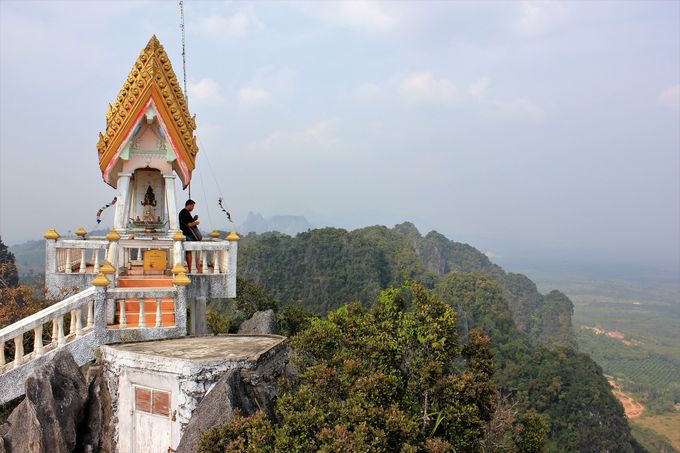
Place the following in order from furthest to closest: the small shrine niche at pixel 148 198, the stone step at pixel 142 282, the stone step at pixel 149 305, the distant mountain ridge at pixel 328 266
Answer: the distant mountain ridge at pixel 328 266 → the small shrine niche at pixel 148 198 → the stone step at pixel 142 282 → the stone step at pixel 149 305

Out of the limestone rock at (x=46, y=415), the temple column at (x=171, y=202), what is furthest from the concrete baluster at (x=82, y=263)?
the limestone rock at (x=46, y=415)


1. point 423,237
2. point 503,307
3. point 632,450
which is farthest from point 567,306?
point 632,450

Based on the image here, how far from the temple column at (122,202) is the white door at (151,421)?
5.64 meters

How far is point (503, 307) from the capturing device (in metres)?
66.1

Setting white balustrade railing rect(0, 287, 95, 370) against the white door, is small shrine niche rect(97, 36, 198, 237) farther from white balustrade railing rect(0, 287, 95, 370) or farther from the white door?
the white door

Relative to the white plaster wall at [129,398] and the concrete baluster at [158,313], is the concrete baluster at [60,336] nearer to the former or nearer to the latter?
the white plaster wall at [129,398]

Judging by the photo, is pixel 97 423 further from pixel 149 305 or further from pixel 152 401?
pixel 149 305

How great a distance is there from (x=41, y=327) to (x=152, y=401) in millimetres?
2426

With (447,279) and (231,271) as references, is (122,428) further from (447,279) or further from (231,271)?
(447,279)

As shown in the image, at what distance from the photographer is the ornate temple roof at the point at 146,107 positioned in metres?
12.5

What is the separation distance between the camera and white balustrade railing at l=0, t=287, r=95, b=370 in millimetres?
8852

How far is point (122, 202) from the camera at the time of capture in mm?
13289

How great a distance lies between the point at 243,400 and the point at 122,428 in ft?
7.79

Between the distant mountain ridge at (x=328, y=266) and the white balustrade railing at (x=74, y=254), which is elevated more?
the white balustrade railing at (x=74, y=254)
